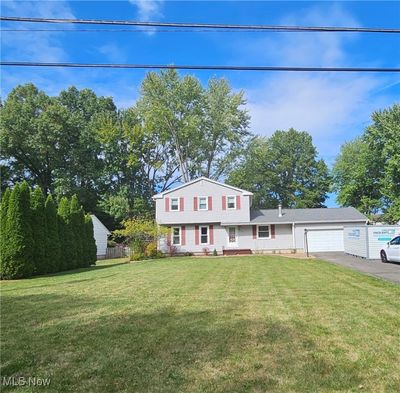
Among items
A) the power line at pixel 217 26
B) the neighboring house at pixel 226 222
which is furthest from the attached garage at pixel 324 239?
the power line at pixel 217 26

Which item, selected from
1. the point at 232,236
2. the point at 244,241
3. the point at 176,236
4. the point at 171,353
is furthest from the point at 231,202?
the point at 171,353

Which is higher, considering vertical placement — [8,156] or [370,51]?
[8,156]

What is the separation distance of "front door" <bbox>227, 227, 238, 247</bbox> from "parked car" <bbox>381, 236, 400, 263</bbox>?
1475 cm

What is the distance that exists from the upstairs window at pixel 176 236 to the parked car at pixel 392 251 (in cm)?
1732

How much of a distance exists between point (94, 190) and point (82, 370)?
40.5m

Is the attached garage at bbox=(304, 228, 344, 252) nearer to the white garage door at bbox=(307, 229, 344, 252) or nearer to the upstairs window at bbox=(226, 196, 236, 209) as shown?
the white garage door at bbox=(307, 229, 344, 252)

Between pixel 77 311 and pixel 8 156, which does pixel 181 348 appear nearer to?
pixel 77 311

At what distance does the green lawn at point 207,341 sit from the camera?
4.24 meters

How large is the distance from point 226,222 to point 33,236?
1768 centimetres

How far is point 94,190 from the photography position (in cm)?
4362

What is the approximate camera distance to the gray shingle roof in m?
31.9

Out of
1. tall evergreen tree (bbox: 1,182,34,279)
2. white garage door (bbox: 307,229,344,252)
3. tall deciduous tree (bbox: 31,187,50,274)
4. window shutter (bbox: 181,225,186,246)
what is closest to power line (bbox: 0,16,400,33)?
tall evergreen tree (bbox: 1,182,34,279)

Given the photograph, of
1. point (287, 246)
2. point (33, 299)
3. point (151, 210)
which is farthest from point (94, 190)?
point (33, 299)

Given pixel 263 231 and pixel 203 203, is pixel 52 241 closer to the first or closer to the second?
pixel 203 203
